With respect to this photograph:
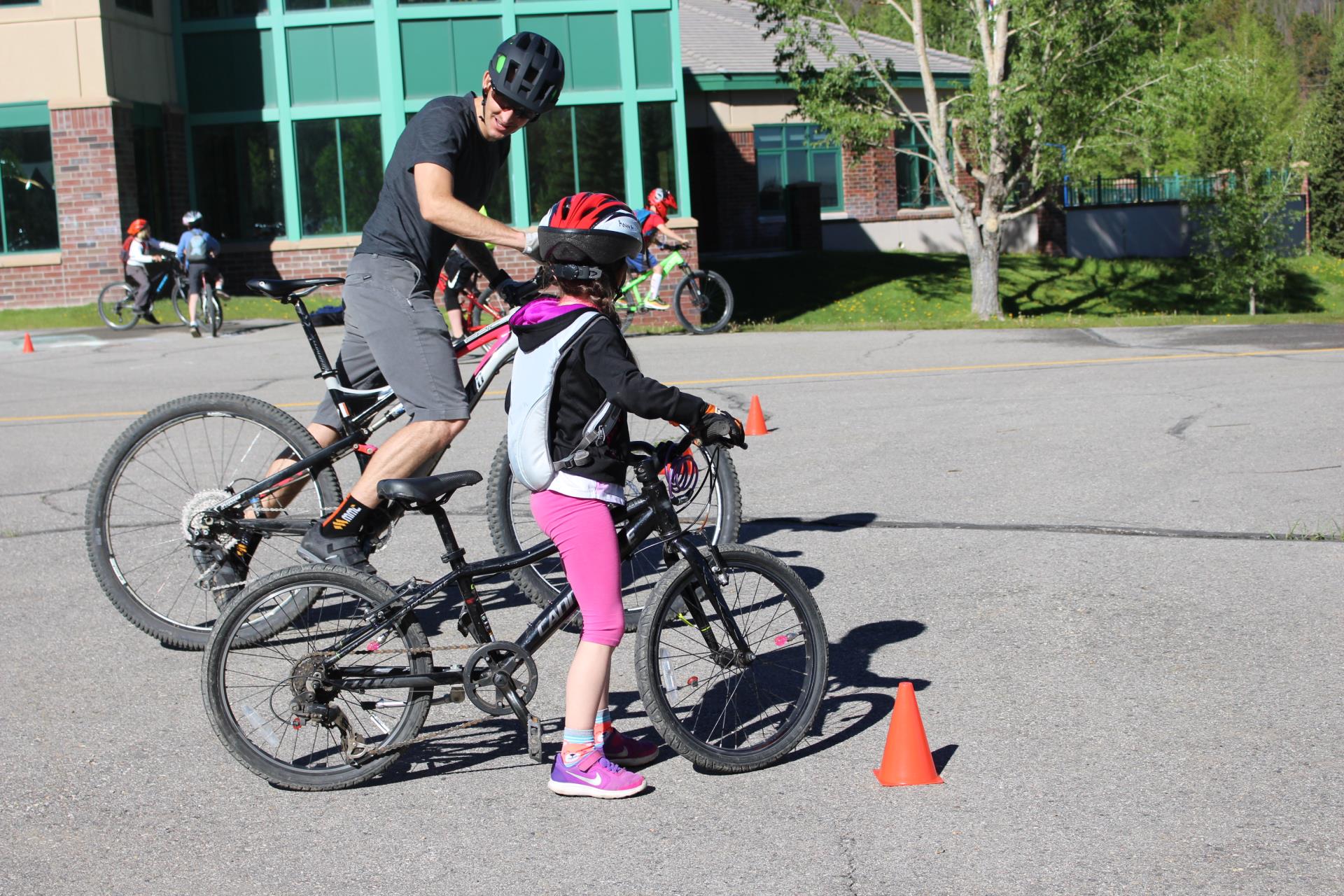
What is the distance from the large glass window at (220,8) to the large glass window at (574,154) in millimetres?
5329

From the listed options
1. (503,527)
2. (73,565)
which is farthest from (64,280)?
(503,527)

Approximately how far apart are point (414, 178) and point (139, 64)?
22166 mm

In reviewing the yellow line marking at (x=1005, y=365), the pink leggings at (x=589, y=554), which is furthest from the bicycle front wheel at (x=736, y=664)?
the yellow line marking at (x=1005, y=365)

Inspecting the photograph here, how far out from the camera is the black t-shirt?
525cm

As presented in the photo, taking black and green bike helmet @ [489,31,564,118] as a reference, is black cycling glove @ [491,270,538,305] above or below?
below

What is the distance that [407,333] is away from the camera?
528 cm

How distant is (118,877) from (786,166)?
35069 millimetres

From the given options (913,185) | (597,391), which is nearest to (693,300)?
(597,391)

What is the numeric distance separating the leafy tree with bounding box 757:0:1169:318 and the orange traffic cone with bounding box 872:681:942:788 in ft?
64.5

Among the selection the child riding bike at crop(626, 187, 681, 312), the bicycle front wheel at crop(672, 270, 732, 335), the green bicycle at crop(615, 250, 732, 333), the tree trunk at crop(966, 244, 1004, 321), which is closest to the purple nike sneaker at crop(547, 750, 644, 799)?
the child riding bike at crop(626, 187, 681, 312)

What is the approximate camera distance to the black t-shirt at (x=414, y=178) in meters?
5.25

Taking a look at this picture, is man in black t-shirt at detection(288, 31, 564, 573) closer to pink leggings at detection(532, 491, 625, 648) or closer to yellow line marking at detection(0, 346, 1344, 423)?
pink leggings at detection(532, 491, 625, 648)

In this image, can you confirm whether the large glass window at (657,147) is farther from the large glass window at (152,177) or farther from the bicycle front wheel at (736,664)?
the bicycle front wheel at (736,664)

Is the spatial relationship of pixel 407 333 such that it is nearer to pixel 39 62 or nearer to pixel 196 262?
pixel 196 262
